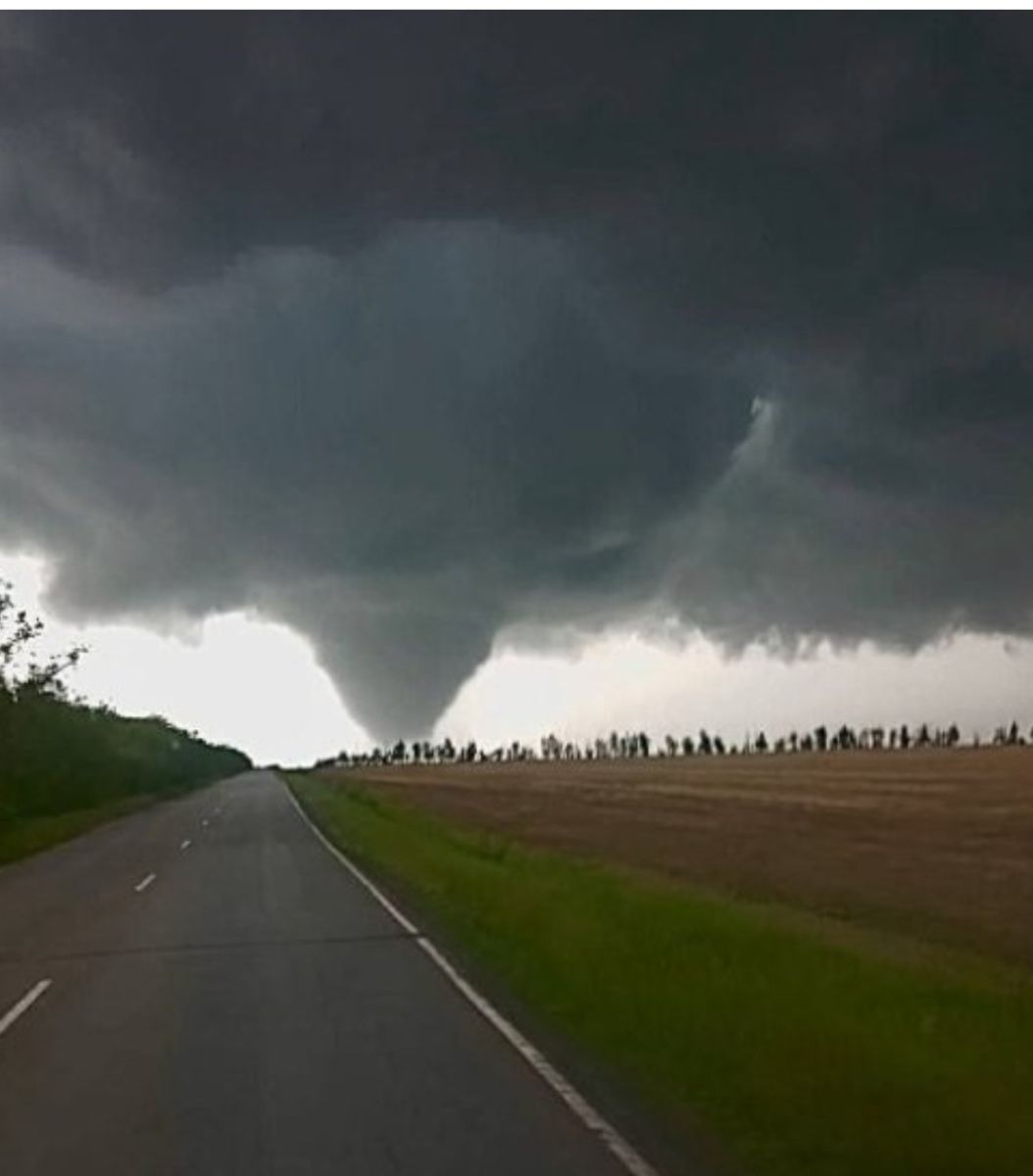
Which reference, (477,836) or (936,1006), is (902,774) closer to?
(477,836)

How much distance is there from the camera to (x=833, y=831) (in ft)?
161

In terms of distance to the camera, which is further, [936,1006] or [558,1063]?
[936,1006]

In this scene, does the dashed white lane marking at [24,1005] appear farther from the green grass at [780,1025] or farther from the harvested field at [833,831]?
Answer: the harvested field at [833,831]

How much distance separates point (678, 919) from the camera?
2125 centimetres

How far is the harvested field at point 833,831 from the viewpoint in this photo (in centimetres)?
2900

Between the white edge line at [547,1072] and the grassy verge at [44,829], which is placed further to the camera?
the grassy verge at [44,829]

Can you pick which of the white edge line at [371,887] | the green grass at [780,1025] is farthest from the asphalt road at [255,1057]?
the green grass at [780,1025]

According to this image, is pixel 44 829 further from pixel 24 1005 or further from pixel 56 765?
pixel 24 1005

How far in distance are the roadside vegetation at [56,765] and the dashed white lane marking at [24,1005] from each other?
27530 mm

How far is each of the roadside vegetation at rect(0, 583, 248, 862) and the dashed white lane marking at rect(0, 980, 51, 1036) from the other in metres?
27.5

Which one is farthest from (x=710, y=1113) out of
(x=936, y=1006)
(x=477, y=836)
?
(x=477, y=836)

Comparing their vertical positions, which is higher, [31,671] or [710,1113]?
[31,671]

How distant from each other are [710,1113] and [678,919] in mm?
11398

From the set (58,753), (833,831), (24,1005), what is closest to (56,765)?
(58,753)
